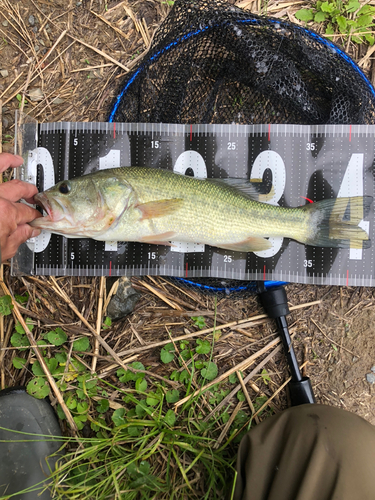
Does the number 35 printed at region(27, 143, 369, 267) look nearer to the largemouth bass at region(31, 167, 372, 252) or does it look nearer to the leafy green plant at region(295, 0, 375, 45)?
the largemouth bass at region(31, 167, 372, 252)

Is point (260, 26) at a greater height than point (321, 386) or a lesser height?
greater

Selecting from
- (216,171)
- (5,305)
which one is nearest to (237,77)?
(216,171)

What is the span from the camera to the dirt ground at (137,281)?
3012 millimetres

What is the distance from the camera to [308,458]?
2.29m

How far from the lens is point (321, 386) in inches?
119

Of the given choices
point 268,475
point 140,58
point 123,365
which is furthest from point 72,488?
point 140,58

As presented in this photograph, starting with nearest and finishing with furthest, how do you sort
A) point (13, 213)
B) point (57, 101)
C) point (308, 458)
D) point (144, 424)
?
point (308, 458) < point (13, 213) < point (144, 424) < point (57, 101)

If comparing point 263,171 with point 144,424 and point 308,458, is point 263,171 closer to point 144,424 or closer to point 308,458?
point 308,458

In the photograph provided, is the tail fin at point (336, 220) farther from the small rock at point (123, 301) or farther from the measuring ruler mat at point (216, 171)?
the small rock at point (123, 301)

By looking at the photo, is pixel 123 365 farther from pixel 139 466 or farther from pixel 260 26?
pixel 260 26

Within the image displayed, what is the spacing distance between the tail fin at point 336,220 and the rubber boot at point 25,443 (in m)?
2.77

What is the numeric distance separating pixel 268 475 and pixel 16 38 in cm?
445

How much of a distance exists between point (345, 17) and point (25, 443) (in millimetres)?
4922

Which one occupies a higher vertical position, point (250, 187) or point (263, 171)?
point (263, 171)
